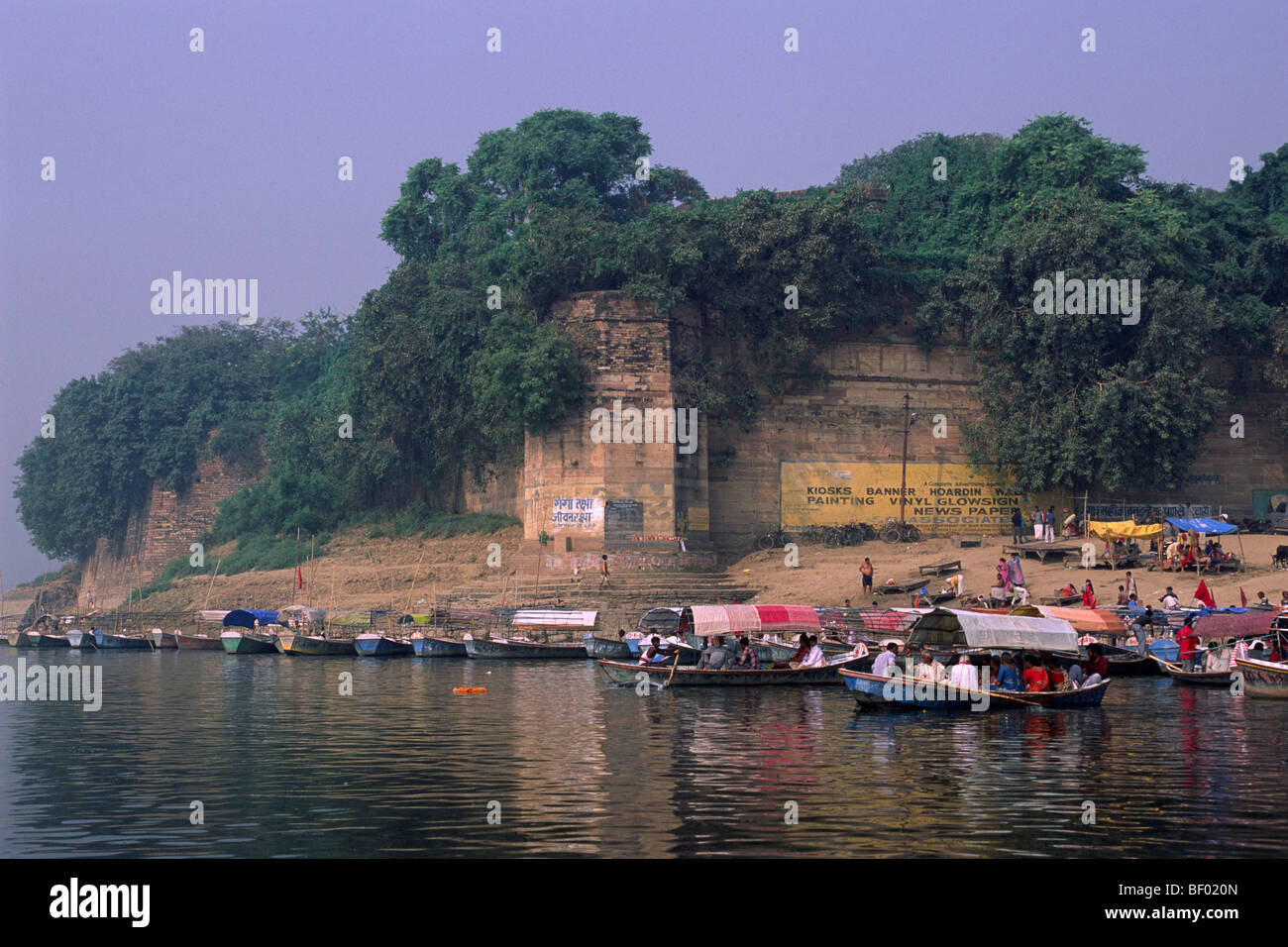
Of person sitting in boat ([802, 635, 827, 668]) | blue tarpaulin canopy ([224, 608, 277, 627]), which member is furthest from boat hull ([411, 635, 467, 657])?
person sitting in boat ([802, 635, 827, 668])

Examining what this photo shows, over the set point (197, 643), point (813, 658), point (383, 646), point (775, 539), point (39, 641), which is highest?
point (775, 539)

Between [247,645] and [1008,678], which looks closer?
[1008,678]

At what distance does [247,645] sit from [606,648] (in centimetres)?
1240

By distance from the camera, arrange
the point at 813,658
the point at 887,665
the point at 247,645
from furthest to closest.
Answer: the point at 247,645 < the point at 813,658 < the point at 887,665

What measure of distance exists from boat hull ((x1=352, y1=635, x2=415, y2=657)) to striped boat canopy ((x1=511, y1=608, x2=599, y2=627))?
9.70 ft

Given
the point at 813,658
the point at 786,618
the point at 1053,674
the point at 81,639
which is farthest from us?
the point at 81,639

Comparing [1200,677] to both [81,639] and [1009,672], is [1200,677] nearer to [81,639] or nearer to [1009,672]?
[1009,672]

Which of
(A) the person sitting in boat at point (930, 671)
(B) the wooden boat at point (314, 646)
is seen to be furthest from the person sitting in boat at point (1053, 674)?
(B) the wooden boat at point (314, 646)

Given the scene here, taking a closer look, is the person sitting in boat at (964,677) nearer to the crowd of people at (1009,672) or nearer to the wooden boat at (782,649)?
the crowd of people at (1009,672)

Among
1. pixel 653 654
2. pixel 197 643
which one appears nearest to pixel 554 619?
pixel 653 654

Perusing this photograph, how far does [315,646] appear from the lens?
3647cm

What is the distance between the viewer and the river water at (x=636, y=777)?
428 inches

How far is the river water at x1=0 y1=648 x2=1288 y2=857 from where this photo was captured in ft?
35.6

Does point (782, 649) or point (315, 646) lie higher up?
point (782, 649)
